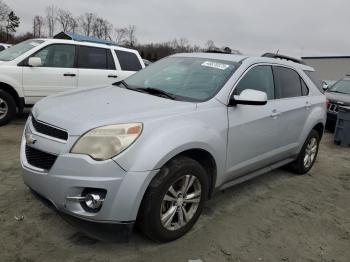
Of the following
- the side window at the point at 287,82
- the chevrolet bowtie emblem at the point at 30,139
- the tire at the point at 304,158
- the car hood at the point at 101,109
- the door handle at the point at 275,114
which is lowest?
the tire at the point at 304,158

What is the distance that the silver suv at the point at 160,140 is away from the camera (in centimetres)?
279

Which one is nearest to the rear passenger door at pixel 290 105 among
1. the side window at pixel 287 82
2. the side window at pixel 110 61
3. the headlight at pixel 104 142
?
the side window at pixel 287 82

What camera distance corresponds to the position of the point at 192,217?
3.44 meters

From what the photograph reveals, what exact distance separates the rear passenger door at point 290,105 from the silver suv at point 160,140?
23 mm

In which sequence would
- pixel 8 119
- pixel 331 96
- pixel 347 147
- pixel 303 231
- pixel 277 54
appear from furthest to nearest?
pixel 331 96, pixel 347 147, pixel 8 119, pixel 277 54, pixel 303 231

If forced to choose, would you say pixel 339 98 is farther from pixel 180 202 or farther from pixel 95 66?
pixel 180 202

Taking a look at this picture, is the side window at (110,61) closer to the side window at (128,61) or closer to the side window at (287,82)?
the side window at (128,61)

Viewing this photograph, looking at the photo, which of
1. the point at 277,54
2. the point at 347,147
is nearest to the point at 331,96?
the point at 347,147

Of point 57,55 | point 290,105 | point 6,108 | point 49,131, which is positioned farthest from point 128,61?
point 49,131

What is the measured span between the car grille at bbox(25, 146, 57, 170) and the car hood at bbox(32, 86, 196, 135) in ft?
0.83

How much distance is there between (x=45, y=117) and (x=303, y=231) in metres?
2.73

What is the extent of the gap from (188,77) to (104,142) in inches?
60.3

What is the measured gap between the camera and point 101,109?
3.16m

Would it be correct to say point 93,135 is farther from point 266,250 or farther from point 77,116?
point 266,250
